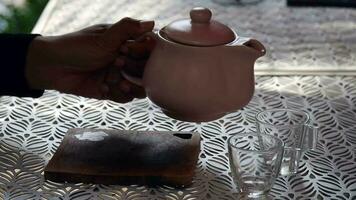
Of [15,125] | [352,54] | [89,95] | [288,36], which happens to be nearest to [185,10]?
[288,36]

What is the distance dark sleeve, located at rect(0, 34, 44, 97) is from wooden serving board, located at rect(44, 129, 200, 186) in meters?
0.14

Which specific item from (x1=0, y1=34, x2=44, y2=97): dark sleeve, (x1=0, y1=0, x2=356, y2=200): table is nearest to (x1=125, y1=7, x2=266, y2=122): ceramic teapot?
(x1=0, y1=0, x2=356, y2=200): table

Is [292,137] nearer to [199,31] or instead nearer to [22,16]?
[199,31]

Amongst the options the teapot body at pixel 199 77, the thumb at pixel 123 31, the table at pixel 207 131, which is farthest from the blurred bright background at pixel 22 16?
the teapot body at pixel 199 77

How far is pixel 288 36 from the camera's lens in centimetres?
139

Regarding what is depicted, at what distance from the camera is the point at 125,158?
861mm

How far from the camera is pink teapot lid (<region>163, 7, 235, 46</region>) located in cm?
80

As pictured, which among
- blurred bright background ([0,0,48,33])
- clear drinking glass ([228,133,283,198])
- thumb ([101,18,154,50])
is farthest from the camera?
blurred bright background ([0,0,48,33])

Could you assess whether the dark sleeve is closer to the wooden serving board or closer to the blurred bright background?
the wooden serving board

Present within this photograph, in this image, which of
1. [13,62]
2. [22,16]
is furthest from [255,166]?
[22,16]

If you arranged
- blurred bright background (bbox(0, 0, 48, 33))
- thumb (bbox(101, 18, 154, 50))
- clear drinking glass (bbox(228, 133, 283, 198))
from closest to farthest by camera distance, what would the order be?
clear drinking glass (bbox(228, 133, 283, 198)), thumb (bbox(101, 18, 154, 50)), blurred bright background (bbox(0, 0, 48, 33))

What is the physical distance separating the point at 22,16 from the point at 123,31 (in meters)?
0.98

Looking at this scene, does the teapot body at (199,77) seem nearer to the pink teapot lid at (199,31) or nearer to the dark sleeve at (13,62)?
the pink teapot lid at (199,31)

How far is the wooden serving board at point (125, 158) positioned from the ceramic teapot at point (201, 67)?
7 centimetres
